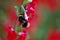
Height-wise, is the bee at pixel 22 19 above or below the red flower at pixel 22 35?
above

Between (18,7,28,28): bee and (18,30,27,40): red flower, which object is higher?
(18,7,28,28): bee

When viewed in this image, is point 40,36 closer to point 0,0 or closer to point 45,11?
point 45,11

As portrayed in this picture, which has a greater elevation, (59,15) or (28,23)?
(59,15)

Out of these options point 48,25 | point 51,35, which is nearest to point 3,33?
point 51,35

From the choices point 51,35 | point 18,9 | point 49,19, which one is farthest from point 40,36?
point 18,9

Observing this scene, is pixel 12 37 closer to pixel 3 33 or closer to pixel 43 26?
pixel 3 33

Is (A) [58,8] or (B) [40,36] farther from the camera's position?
(A) [58,8]

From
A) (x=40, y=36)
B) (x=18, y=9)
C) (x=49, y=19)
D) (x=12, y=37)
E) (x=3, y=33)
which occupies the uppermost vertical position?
(x=49, y=19)

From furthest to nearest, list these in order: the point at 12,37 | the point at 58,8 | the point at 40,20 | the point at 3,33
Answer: the point at 58,8 → the point at 40,20 → the point at 3,33 → the point at 12,37

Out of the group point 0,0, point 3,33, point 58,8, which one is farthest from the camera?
point 58,8
